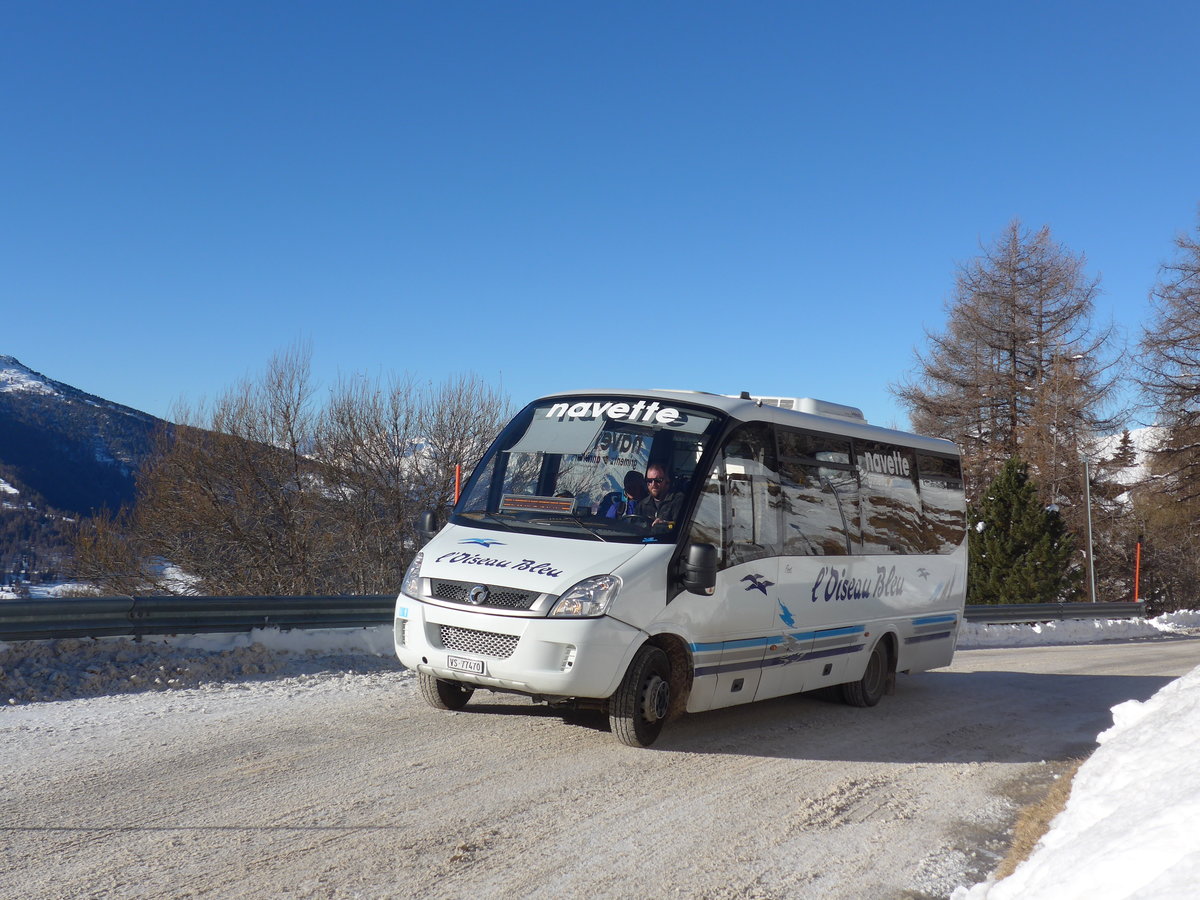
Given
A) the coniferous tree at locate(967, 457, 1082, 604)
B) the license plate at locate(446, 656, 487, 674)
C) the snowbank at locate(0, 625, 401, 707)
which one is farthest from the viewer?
the coniferous tree at locate(967, 457, 1082, 604)

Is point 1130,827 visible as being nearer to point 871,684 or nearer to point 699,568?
point 699,568

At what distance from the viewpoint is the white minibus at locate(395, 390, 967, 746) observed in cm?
682

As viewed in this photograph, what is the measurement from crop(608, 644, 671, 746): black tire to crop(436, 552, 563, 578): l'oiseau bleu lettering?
0.87 metres

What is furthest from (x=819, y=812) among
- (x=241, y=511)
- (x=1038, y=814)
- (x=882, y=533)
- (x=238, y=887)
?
(x=241, y=511)

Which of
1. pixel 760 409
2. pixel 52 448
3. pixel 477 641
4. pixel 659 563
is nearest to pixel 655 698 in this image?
pixel 659 563

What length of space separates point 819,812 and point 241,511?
3089 centimetres

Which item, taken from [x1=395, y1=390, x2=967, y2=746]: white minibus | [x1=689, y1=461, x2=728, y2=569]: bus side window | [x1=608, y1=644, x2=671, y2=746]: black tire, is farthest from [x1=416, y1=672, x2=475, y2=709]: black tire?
[x1=689, y1=461, x2=728, y2=569]: bus side window

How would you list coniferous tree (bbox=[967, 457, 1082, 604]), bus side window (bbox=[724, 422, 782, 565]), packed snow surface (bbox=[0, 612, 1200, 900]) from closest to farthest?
packed snow surface (bbox=[0, 612, 1200, 900]) < bus side window (bbox=[724, 422, 782, 565]) < coniferous tree (bbox=[967, 457, 1082, 604])

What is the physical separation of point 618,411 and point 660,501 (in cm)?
103

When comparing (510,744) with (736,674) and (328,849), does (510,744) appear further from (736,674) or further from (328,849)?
(328,849)

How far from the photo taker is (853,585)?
955 centimetres

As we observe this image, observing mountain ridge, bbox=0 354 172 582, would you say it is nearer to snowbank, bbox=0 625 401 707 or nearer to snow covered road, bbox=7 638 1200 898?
snowbank, bbox=0 625 401 707

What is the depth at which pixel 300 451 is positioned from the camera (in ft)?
115

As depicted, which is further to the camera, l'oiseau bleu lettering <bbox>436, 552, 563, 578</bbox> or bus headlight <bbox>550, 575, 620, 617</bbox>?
l'oiseau bleu lettering <bbox>436, 552, 563, 578</bbox>
